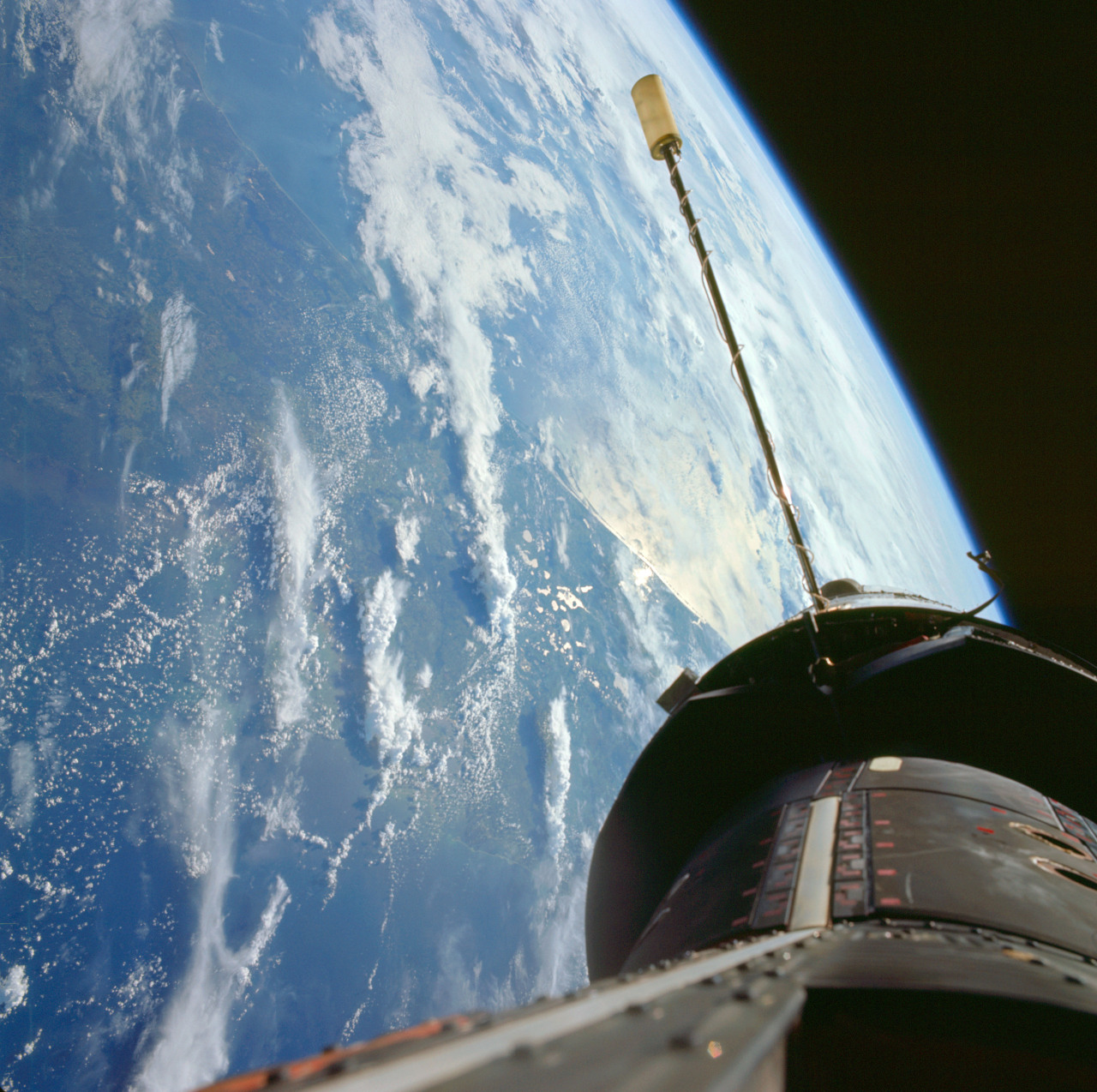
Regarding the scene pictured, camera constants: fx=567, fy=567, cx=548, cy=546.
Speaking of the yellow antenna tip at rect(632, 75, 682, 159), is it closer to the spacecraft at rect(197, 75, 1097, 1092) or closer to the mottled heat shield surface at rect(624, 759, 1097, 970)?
the spacecraft at rect(197, 75, 1097, 1092)

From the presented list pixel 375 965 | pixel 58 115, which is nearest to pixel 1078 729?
pixel 375 965

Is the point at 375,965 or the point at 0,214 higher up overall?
the point at 0,214

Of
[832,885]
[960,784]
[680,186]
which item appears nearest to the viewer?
[832,885]

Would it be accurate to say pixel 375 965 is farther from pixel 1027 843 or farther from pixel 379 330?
pixel 379 330

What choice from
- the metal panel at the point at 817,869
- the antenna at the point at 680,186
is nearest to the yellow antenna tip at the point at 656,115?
the antenna at the point at 680,186

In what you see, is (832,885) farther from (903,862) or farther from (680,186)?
(680,186)

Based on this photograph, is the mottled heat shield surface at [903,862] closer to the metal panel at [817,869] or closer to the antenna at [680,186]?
the metal panel at [817,869]

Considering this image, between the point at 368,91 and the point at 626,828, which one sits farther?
the point at 368,91

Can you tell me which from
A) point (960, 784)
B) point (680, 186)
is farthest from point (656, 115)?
point (960, 784)
